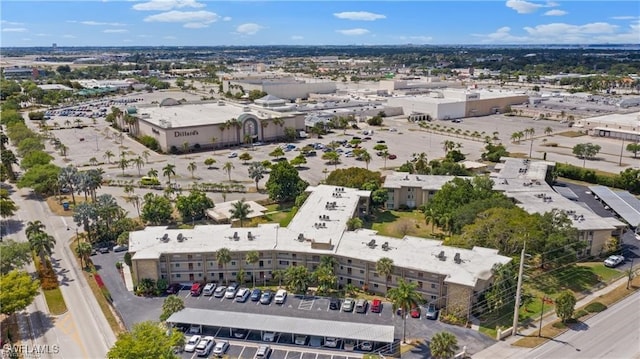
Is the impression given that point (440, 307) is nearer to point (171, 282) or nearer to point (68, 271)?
point (171, 282)

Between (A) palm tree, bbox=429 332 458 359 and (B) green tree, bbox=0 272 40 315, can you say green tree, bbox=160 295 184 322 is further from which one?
(A) palm tree, bbox=429 332 458 359

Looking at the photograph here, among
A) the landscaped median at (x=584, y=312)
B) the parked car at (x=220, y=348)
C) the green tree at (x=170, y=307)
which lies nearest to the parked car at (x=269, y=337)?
the parked car at (x=220, y=348)

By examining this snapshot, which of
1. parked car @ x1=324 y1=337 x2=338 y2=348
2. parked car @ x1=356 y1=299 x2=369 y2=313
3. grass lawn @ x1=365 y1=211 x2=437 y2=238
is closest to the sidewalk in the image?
parked car @ x1=356 y1=299 x2=369 y2=313

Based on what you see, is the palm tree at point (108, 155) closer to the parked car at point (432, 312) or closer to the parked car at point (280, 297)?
the parked car at point (280, 297)

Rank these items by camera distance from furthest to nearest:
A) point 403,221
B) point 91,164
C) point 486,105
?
point 486,105 < point 91,164 < point 403,221

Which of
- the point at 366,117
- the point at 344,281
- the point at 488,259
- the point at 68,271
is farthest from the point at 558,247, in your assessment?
the point at 366,117

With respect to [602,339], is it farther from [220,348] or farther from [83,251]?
[83,251]
